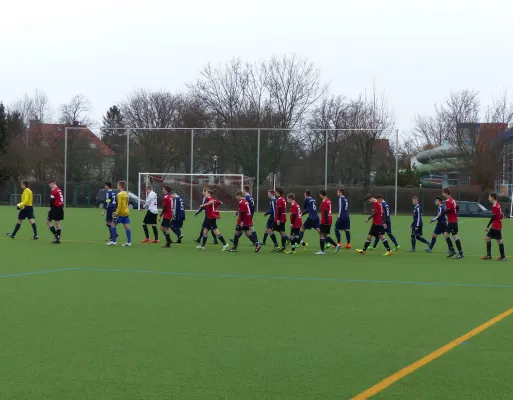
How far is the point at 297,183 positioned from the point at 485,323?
4190 centimetres

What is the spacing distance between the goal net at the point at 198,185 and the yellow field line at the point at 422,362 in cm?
3954

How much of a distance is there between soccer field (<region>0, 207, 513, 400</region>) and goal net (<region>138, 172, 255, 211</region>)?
106 ft

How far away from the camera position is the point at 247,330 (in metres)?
8.90

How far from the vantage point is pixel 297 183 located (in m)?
51.4

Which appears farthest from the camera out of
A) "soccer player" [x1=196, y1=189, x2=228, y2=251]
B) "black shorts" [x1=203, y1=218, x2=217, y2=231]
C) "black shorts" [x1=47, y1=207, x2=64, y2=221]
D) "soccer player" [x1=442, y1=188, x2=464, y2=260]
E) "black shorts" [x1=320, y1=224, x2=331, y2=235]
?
"black shorts" [x1=47, y1=207, x2=64, y2=221]

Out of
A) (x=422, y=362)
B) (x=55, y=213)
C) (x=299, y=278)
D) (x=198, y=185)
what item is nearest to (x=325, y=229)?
(x=299, y=278)

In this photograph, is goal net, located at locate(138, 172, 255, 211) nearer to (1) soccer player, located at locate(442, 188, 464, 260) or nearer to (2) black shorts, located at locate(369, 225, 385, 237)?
(2) black shorts, located at locate(369, 225, 385, 237)

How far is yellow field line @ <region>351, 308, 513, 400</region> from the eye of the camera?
248 inches

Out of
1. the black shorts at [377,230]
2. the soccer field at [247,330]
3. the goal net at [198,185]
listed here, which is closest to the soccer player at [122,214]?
the soccer field at [247,330]

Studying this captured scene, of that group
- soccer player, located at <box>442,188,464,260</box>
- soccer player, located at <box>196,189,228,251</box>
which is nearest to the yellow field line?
soccer player, located at <box>442,188,464,260</box>

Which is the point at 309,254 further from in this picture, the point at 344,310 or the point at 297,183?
the point at 297,183

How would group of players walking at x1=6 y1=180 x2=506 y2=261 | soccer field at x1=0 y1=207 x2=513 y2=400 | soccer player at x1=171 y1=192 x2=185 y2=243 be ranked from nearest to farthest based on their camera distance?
soccer field at x1=0 y1=207 x2=513 y2=400
group of players walking at x1=6 y1=180 x2=506 y2=261
soccer player at x1=171 y1=192 x2=185 y2=243

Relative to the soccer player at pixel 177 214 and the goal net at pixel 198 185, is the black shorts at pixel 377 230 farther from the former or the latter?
the goal net at pixel 198 185

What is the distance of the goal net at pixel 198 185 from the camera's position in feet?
163
